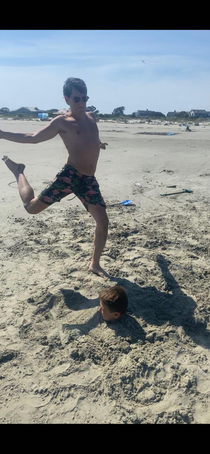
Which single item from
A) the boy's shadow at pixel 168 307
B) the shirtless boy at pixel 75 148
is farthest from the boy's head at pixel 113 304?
the shirtless boy at pixel 75 148

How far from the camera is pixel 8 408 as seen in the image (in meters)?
2.55

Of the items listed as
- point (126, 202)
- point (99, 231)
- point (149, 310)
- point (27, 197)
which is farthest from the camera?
point (126, 202)

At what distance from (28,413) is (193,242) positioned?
134 inches

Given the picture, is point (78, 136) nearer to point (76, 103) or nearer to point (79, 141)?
point (79, 141)

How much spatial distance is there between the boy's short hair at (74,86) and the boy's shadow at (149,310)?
6.92 feet

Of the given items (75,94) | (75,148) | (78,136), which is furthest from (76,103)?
(75,148)

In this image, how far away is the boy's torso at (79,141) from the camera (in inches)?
155

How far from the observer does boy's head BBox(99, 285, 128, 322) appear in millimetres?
3322

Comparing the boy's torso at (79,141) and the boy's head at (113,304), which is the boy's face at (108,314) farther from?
the boy's torso at (79,141)

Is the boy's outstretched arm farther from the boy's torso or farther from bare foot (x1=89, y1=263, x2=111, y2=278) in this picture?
bare foot (x1=89, y1=263, x2=111, y2=278)

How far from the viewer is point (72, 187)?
13.3ft

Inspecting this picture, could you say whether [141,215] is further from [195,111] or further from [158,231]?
[195,111]

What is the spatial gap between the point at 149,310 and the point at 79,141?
1.94 metres

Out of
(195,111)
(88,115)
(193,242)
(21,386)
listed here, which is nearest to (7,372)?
(21,386)
